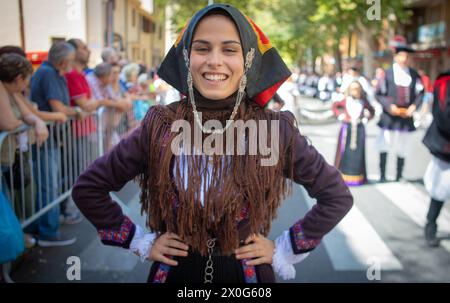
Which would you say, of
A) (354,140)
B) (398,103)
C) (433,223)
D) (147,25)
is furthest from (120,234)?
(147,25)

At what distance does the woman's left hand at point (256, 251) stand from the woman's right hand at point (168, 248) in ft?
0.70

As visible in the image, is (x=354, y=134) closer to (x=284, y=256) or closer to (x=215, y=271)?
(x=284, y=256)

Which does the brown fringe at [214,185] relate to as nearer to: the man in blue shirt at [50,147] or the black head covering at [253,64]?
the black head covering at [253,64]

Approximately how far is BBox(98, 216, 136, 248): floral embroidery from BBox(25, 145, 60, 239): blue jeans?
2.89 metres

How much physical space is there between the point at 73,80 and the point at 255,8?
16.5 meters

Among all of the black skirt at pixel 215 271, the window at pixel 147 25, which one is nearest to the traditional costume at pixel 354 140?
the black skirt at pixel 215 271

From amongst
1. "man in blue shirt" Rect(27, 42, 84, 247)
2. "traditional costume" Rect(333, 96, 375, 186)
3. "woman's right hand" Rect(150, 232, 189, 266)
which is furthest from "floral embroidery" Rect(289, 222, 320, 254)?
"traditional costume" Rect(333, 96, 375, 186)

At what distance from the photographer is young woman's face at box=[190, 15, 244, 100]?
1.76m

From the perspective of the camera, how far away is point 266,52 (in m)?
1.84

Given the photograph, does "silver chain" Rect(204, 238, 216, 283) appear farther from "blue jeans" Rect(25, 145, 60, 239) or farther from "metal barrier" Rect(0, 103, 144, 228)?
"blue jeans" Rect(25, 145, 60, 239)

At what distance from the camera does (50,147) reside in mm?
4836

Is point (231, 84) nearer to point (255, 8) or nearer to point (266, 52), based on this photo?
point (266, 52)
